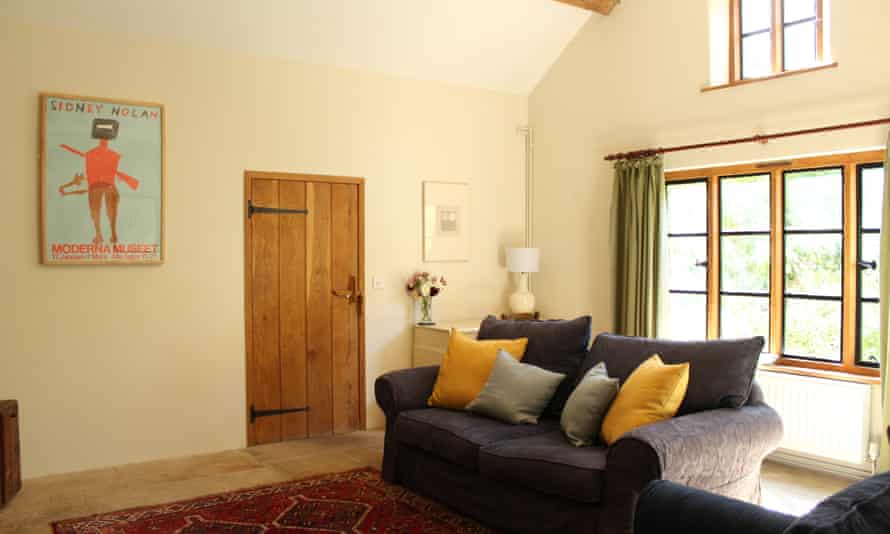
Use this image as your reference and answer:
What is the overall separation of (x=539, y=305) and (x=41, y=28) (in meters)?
4.17

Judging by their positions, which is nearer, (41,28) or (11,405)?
(11,405)

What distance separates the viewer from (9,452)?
3885 millimetres

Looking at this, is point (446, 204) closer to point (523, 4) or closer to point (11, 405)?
point (523, 4)

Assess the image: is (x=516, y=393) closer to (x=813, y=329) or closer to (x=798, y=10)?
A: (x=813, y=329)

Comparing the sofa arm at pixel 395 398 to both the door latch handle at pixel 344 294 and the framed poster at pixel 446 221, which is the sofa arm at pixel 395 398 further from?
the framed poster at pixel 446 221

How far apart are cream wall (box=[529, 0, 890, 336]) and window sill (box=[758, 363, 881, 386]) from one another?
1.33m

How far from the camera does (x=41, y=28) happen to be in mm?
4293

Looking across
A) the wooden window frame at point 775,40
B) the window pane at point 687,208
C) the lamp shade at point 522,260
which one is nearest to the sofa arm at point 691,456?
the window pane at point 687,208

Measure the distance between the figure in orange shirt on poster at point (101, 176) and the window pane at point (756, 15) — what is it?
13.7 feet

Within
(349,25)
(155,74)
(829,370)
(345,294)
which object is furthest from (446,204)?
(829,370)

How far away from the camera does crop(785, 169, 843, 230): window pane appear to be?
442 cm

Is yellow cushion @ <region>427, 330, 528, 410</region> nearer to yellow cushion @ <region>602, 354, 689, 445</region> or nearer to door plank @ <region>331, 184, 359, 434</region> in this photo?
A: yellow cushion @ <region>602, 354, 689, 445</region>

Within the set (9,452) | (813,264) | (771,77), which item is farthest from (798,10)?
(9,452)

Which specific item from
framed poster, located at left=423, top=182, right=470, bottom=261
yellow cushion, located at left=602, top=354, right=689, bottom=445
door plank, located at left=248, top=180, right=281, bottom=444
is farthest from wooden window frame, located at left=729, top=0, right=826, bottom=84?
door plank, located at left=248, top=180, right=281, bottom=444
